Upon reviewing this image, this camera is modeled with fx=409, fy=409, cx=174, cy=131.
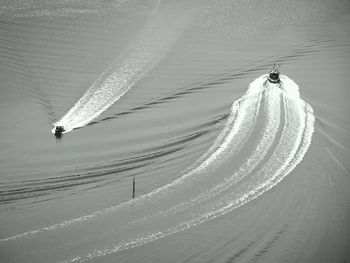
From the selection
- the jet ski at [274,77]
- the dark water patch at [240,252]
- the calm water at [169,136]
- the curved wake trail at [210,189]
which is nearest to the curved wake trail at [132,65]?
the calm water at [169,136]

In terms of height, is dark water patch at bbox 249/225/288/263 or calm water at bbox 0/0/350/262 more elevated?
calm water at bbox 0/0/350/262

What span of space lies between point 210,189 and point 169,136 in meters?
1.16

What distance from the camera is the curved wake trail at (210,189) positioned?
439 cm

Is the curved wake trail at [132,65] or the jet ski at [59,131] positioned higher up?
the curved wake trail at [132,65]

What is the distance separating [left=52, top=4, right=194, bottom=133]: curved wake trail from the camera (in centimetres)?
616

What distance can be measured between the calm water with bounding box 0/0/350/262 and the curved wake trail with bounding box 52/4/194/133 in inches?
1.2

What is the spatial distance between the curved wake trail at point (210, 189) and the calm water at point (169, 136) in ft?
0.06

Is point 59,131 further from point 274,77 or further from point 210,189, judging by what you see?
point 274,77

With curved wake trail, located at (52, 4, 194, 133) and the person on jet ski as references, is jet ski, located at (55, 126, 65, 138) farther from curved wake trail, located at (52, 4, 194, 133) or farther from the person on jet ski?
the person on jet ski

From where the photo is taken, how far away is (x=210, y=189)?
16.6ft

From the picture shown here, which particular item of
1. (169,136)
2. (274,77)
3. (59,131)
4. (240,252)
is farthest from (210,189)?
(274,77)

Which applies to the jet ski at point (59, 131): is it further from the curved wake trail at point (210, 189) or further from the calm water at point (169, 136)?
the curved wake trail at point (210, 189)

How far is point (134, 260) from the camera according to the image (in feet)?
14.0

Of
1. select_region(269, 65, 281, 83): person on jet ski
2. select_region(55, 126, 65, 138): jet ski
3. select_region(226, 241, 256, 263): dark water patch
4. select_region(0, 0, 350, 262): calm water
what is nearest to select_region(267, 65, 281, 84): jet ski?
select_region(269, 65, 281, 83): person on jet ski
